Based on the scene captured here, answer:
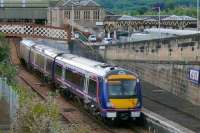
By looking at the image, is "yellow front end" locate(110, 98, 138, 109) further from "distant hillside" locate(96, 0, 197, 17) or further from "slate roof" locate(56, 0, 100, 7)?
"distant hillside" locate(96, 0, 197, 17)

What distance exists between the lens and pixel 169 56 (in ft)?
110

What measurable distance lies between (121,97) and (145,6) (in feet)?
304

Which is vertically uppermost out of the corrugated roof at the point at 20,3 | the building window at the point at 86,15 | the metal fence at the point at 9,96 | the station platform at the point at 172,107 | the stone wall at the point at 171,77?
the corrugated roof at the point at 20,3

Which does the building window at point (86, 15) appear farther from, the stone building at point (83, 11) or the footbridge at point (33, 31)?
the footbridge at point (33, 31)

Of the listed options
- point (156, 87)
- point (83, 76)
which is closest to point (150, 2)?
point (156, 87)

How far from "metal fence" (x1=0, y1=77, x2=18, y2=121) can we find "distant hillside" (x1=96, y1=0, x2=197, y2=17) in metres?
85.5

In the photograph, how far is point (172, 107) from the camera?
27266 millimetres

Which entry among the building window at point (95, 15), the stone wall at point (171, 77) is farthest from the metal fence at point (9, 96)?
the building window at point (95, 15)

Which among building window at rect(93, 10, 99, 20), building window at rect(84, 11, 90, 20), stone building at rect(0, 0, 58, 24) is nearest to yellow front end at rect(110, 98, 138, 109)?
stone building at rect(0, 0, 58, 24)

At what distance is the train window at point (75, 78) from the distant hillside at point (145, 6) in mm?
76823

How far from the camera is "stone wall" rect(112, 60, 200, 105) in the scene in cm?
2842

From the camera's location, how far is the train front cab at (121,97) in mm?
23812

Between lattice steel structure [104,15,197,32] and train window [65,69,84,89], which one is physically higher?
Result: lattice steel structure [104,15,197,32]

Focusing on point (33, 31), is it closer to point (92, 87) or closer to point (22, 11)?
point (92, 87)
